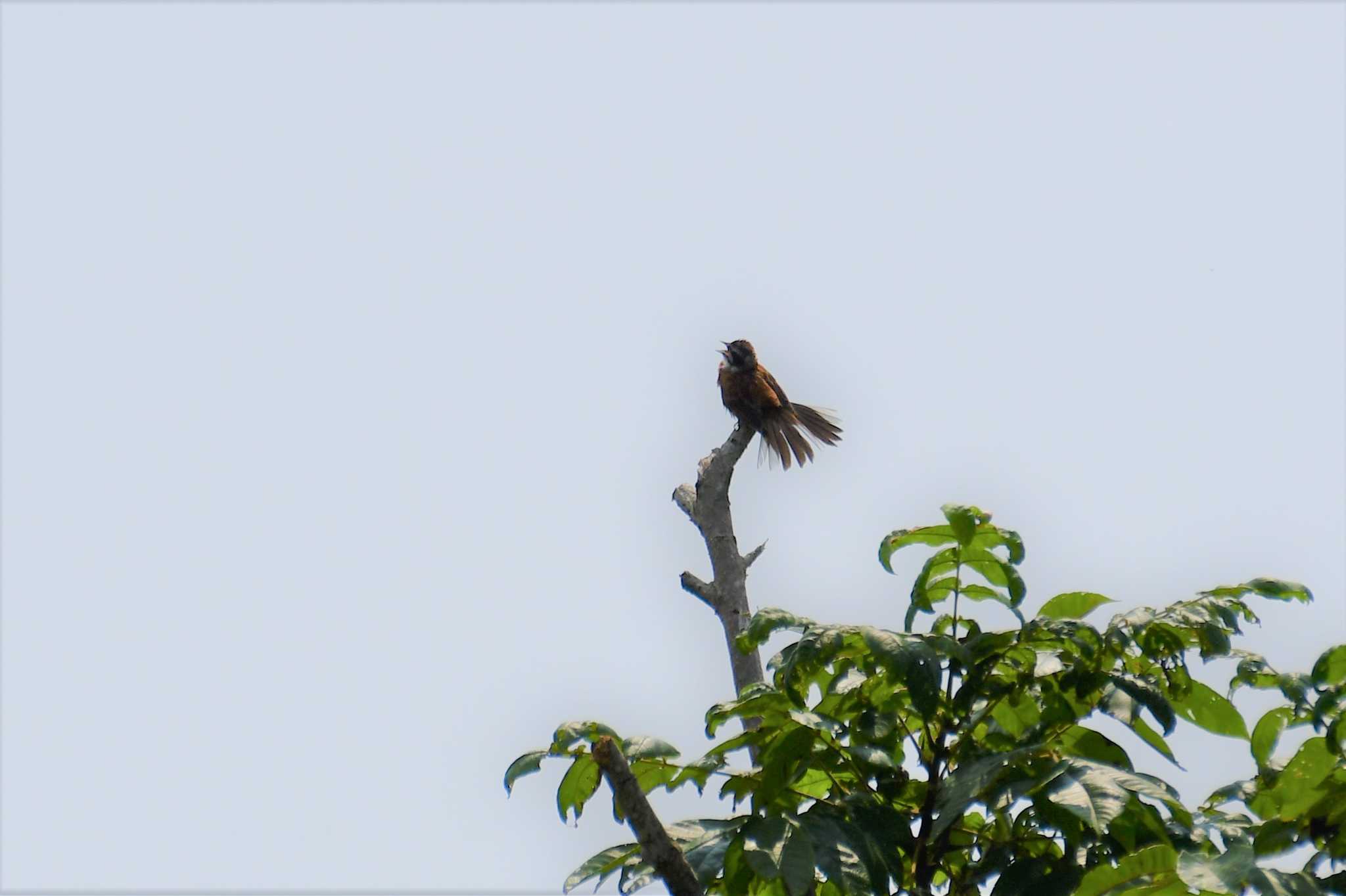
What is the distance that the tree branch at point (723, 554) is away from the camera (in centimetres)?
414

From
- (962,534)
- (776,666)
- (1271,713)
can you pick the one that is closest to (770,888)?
(776,666)

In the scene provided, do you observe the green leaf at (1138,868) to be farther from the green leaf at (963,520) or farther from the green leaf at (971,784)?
the green leaf at (963,520)

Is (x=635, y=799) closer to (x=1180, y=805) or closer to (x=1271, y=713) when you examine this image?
(x=1180, y=805)

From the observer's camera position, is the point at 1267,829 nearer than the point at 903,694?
Yes

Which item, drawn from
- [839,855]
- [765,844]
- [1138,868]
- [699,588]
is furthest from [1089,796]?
[699,588]

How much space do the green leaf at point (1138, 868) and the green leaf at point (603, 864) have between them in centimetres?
92

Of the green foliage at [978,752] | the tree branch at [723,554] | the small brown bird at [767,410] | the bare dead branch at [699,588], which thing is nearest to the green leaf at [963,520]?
the green foliage at [978,752]

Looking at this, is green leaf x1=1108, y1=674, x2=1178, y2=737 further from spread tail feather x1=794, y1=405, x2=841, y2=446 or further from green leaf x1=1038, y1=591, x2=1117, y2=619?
spread tail feather x1=794, y1=405, x2=841, y2=446

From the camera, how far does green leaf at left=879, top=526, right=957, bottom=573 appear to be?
3.00 meters

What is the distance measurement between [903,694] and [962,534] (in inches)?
14.8

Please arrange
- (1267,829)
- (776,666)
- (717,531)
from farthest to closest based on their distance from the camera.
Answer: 1. (717,531)
2. (776,666)
3. (1267,829)

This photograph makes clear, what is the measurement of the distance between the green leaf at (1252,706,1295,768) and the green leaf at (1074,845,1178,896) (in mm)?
726

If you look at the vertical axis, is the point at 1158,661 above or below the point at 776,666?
below

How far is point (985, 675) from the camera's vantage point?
2992 millimetres
